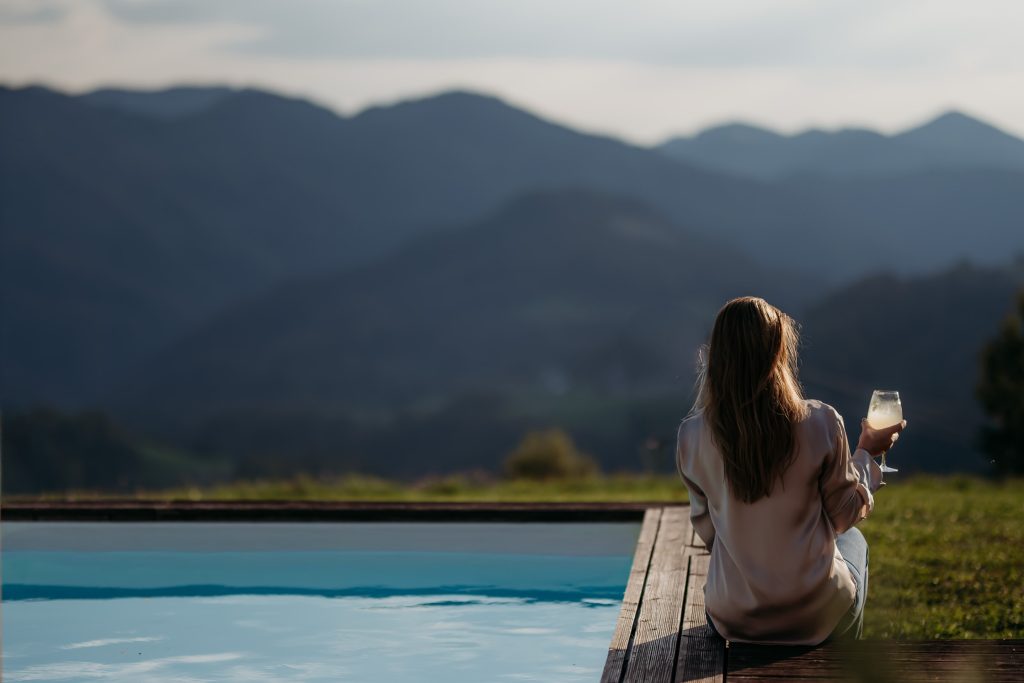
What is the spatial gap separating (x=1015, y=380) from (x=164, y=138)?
84155 millimetres

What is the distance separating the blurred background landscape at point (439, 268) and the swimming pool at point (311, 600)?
149 feet

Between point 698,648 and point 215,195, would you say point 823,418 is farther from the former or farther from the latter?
point 215,195

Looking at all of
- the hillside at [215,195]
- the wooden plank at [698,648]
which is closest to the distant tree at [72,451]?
the hillside at [215,195]

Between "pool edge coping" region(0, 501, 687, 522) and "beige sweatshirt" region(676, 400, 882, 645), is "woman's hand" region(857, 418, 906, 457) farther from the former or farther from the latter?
"pool edge coping" region(0, 501, 687, 522)

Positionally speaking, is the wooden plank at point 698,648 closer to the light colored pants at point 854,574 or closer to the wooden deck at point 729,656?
the wooden deck at point 729,656

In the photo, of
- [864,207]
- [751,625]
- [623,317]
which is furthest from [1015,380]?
[864,207]

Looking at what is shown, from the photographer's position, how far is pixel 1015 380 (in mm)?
22141

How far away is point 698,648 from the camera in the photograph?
118 inches

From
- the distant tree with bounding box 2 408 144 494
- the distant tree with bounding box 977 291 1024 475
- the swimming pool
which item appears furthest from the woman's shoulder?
the distant tree with bounding box 2 408 144 494

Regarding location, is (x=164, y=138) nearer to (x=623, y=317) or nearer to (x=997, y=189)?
(x=623, y=317)

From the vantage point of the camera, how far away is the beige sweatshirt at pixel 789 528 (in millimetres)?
2715

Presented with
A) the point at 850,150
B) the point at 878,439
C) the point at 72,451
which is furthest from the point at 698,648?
the point at 850,150

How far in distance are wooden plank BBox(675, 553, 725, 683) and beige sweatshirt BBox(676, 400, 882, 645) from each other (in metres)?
0.10

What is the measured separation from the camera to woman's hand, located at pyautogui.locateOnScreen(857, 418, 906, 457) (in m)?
2.91
